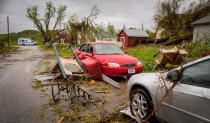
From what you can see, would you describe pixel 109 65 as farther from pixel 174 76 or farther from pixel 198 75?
pixel 198 75

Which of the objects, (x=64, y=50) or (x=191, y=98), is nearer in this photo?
(x=191, y=98)

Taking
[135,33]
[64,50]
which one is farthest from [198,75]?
[135,33]

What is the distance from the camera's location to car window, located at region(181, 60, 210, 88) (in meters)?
2.01

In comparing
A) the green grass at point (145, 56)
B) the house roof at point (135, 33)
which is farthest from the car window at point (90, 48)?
the house roof at point (135, 33)

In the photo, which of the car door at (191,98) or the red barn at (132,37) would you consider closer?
the car door at (191,98)

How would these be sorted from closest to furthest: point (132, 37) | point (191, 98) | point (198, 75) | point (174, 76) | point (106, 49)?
point (191, 98), point (198, 75), point (174, 76), point (106, 49), point (132, 37)

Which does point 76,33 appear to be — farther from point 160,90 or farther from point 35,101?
point 160,90

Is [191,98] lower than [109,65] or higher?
lower

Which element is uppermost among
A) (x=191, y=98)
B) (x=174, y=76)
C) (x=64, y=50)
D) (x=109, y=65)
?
(x=64, y=50)

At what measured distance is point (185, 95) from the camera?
2086mm

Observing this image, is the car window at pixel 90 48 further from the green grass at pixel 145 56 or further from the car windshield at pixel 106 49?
the green grass at pixel 145 56

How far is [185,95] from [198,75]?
A: 1.18ft

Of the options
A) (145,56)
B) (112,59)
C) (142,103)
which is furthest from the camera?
(145,56)

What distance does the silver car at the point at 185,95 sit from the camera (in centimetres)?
190
